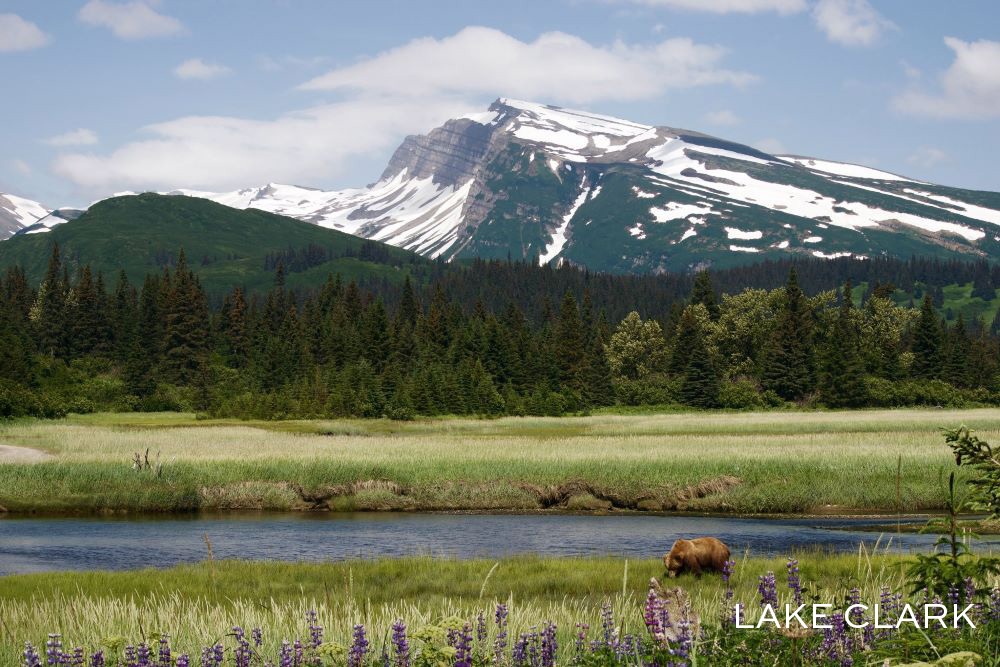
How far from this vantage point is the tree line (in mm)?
119375

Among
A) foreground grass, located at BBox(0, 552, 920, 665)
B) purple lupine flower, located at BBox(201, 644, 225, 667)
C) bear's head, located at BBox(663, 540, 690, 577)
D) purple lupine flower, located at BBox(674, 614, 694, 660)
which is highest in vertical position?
purple lupine flower, located at BBox(674, 614, 694, 660)

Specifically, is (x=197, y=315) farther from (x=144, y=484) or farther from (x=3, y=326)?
(x=144, y=484)

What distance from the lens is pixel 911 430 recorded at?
72.3 meters

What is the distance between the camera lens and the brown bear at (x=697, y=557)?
76.2 ft

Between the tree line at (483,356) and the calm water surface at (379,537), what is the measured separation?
216ft

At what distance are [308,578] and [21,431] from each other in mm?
56060

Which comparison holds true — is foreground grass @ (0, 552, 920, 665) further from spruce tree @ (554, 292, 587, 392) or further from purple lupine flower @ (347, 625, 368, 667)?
spruce tree @ (554, 292, 587, 392)

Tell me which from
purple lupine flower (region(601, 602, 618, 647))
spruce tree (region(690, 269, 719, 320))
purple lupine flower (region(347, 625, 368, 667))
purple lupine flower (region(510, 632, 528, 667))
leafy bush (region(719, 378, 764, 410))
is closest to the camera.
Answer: purple lupine flower (region(347, 625, 368, 667))

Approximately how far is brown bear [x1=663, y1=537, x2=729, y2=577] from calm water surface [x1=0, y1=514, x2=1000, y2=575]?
7.14m

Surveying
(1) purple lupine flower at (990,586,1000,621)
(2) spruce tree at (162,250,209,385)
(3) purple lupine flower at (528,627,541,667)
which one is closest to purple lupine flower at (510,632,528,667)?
(3) purple lupine flower at (528,627,541,667)

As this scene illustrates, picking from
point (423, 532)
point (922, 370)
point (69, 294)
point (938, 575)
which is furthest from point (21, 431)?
point (922, 370)

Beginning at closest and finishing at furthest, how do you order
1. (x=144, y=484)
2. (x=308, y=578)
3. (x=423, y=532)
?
(x=308, y=578)
(x=423, y=532)
(x=144, y=484)

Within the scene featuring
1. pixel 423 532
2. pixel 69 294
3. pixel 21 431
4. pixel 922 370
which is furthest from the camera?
pixel 69 294

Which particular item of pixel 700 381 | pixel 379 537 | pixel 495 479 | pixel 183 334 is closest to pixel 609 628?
pixel 379 537
